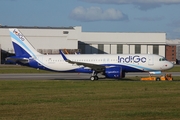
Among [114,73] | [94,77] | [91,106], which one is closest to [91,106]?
[91,106]

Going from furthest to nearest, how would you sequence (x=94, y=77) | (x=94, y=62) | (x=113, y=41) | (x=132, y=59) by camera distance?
(x=113, y=41)
(x=94, y=62)
(x=132, y=59)
(x=94, y=77)

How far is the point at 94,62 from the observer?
4706cm

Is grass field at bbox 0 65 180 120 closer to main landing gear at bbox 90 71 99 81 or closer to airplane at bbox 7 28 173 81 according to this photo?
main landing gear at bbox 90 71 99 81

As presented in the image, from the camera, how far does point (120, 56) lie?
46.3m

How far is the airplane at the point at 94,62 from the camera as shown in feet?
149

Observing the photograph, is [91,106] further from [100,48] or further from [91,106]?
[100,48]

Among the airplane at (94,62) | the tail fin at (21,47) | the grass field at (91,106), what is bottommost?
the grass field at (91,106)

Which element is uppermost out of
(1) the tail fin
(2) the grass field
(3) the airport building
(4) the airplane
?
(3) the airport building

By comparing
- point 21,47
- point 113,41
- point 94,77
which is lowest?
point 94,77

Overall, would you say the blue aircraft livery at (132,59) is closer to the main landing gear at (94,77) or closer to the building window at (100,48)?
the main landing gear at (94,77)

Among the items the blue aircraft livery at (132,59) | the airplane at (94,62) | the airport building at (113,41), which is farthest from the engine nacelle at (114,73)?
the airport building at (113,41)

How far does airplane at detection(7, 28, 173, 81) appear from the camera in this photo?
149 feet

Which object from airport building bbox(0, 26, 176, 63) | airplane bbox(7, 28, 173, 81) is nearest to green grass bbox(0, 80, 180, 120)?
airplane bbox(7, 28, 173, 81)

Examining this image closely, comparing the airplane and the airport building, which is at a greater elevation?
the airport building
